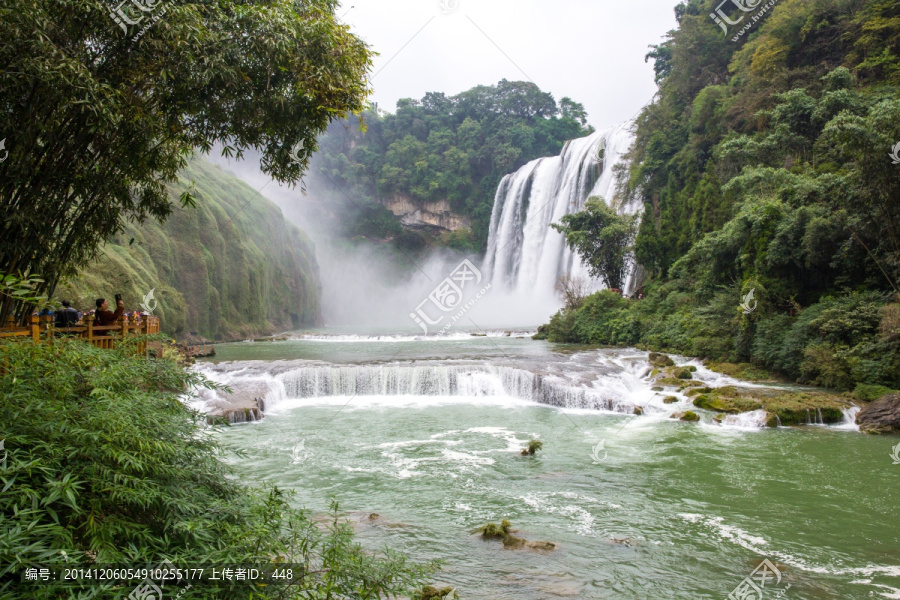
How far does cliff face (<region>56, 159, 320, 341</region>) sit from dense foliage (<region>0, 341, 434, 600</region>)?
1571 cm

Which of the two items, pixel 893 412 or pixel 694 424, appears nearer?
pixel 893 412

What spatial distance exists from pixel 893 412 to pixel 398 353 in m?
15.2

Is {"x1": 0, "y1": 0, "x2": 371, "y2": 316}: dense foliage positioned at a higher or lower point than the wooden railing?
higher

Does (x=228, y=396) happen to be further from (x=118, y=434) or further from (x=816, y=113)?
(x=816, y=113)

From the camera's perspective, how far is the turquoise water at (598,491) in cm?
574

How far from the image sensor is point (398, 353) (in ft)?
72.1

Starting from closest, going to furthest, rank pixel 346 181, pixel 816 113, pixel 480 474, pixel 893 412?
pixel 480 474
pixel 893 412
pixel 816 113
pixel 346 181

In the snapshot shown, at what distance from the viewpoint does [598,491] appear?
816 cm

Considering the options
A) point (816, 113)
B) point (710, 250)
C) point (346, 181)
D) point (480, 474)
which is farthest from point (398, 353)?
point (346, 181)

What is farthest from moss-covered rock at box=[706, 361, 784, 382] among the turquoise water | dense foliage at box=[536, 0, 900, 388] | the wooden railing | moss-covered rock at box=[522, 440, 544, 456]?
the wooden railing

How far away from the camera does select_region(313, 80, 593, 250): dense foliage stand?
190ft

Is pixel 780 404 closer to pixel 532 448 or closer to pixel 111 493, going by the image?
pixel 532 448

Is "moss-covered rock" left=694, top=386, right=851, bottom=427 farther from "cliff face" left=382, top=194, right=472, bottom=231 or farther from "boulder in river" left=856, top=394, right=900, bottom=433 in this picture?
"cliff face" left=382, top=194, right=472, bottom=231

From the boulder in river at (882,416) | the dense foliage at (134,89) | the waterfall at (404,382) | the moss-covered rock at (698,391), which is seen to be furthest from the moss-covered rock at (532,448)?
the dense foliage at (134,89)
